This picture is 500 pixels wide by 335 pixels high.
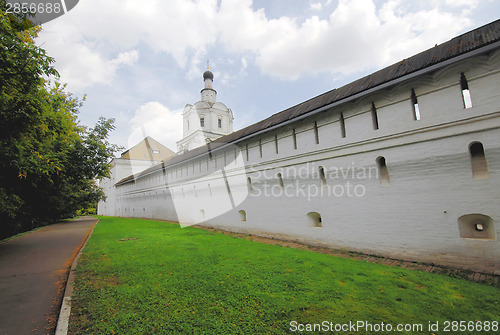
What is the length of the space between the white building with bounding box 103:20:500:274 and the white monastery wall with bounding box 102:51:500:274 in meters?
0.03

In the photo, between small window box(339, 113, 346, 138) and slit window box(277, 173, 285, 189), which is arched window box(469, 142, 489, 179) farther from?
slit window box(277, 173, 285, 189)

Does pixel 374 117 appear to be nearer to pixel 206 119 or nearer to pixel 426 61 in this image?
pixel 426 61

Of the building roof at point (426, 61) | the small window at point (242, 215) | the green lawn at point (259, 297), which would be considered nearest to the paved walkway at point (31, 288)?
the green lawn at point (259, 297)

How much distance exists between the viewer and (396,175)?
7660 mm

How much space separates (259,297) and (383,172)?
6.06 meters

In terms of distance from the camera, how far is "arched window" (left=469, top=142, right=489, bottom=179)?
6.20 metres

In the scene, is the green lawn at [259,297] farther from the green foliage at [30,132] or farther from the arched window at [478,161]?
the green foliage at [30,132]

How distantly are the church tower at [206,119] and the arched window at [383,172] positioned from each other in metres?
32.2

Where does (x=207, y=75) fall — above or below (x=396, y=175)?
above

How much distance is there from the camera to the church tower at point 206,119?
128 ft

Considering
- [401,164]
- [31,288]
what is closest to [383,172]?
[401,164]

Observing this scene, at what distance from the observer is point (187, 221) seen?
20.5 m

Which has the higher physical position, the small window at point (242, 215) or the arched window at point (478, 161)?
the arched window at point (478, 161)

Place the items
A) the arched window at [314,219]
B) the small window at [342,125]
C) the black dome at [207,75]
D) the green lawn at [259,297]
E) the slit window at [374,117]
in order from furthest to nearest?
the black dome at [207,75]
the arched window at [314,219]
the small window at [342,125]
the slit window at [374,117]
the green lawn at [259,297]
